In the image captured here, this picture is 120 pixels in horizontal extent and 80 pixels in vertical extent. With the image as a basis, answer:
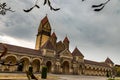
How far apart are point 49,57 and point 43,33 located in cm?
1122

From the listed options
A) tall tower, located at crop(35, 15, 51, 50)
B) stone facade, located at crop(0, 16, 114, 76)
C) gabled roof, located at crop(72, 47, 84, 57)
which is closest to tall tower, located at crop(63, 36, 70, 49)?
stone facade, located at crop(0, 16, 114, 76)

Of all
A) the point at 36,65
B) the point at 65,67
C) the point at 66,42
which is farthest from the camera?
the point at 66,42

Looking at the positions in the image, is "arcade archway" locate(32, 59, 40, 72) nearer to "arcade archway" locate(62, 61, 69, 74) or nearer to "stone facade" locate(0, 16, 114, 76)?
"stone facade" locate(0, 16, 114, 76)

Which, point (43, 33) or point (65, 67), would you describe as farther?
point (43, 33)

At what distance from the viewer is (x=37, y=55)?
4228cm

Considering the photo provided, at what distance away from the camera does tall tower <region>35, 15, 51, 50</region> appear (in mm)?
52806

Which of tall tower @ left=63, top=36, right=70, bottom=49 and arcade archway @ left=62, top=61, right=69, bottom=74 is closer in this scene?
arcade archway @ left=62, top=61, right=69, bottom=74

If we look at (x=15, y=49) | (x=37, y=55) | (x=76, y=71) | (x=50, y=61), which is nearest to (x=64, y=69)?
(x=76, y=71)

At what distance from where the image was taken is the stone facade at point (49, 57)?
3919 cm

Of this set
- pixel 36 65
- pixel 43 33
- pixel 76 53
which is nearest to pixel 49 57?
pixel 36 65

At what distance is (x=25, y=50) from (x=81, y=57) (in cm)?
1940

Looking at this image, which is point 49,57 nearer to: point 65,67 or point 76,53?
point 65,67

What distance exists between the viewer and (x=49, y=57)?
145 feet

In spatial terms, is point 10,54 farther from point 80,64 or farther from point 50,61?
point 80,64
